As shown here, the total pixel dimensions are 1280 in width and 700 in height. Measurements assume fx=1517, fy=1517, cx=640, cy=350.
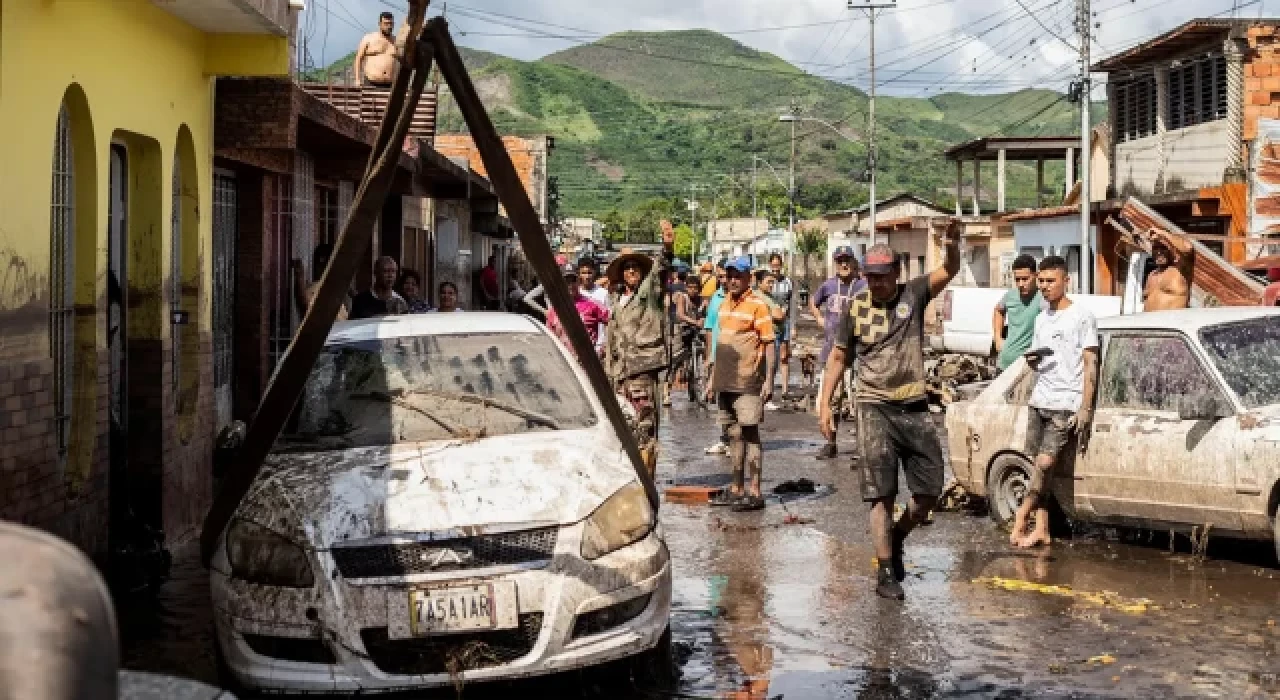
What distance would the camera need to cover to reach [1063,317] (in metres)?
9.78

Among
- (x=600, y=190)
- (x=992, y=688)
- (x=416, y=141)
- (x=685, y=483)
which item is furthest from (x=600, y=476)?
(x=600, y=190)

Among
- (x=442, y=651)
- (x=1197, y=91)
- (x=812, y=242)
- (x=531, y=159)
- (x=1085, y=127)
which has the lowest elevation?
(x=442, y=651)

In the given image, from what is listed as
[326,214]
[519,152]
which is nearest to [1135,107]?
[326,214]

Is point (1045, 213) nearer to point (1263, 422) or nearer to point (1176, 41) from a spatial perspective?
point (1176, 41)

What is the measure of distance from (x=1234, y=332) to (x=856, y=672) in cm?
424

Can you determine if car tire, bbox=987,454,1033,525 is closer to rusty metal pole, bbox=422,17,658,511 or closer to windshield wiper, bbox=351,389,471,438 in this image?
rusty metal pole, bbox=422,17,658,511

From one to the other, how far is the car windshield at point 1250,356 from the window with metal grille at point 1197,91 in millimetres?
21410

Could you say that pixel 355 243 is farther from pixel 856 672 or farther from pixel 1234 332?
pixel 1234 332

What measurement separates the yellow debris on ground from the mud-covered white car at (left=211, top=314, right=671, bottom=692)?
2.84 m

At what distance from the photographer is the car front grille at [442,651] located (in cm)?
566

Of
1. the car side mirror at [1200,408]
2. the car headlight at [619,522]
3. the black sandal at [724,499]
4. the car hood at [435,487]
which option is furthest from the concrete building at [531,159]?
the car headlight at [619,522]

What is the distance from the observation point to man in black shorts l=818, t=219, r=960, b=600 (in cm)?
844

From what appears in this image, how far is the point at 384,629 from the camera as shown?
5652 mm

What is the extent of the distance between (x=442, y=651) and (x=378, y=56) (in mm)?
13381
